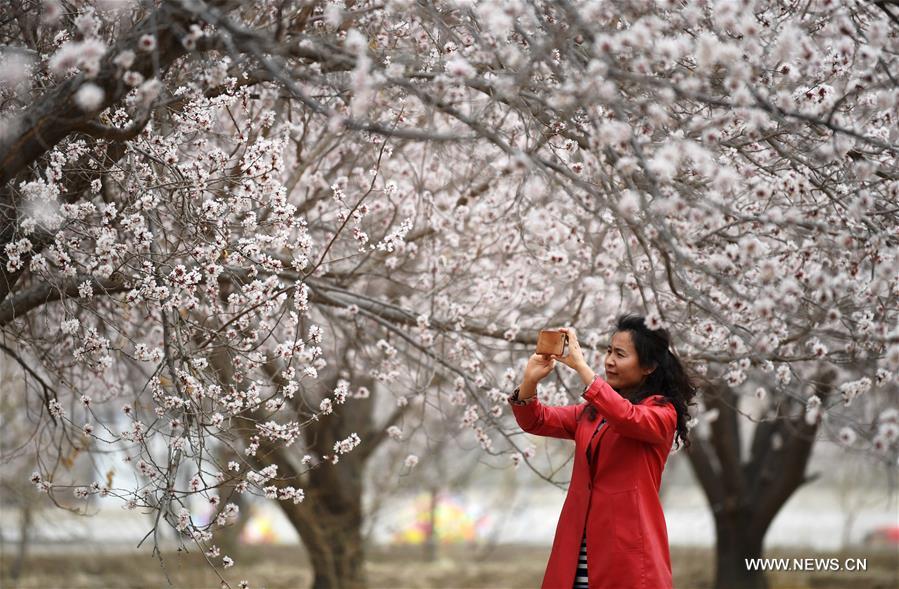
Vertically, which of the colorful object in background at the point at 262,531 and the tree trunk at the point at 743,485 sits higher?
the colorful object in background at the point at 262,531

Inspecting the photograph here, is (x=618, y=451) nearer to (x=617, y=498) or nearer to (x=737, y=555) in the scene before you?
(x=617, y=498)

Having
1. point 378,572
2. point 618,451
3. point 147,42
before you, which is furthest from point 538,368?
point 378,572

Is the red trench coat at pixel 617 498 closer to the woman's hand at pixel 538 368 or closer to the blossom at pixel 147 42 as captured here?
the woman's hand at pixel 538 368

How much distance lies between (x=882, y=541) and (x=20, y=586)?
13.2 metres

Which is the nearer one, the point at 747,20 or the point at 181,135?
the point at 747,20

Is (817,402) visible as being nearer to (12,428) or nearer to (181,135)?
(181,135)

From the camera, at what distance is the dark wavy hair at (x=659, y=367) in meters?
3.61

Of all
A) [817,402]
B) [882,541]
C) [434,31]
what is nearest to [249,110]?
[434,31]

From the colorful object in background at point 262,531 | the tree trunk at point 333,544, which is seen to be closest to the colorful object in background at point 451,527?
the colorful object in background at point 262,531

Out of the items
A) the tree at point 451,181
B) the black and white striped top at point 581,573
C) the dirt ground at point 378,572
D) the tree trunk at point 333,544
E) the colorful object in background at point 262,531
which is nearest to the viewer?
the tree at point 451,181

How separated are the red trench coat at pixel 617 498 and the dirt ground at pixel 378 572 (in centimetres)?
719

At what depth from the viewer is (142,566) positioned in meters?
12.8

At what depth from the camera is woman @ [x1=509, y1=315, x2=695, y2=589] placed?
331cm

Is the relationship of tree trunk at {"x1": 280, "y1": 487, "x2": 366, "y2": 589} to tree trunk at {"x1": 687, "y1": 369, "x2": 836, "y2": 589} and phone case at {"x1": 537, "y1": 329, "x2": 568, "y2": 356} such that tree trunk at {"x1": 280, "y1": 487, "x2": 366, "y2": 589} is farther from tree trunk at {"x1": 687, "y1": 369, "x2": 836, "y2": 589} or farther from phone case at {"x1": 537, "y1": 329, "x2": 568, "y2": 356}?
phone case at {"x1": 537, "y1": 329, "x2": 568, "y2": 356}
